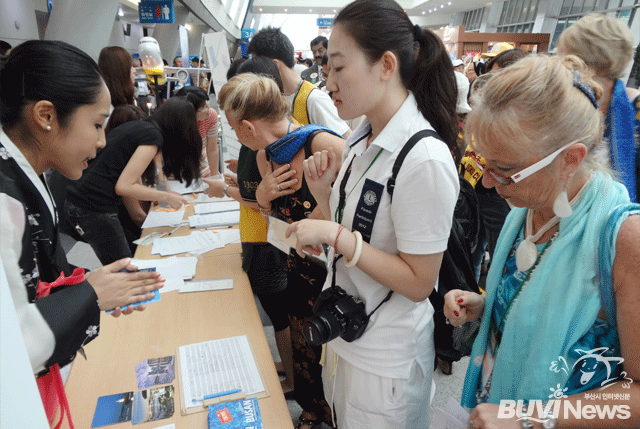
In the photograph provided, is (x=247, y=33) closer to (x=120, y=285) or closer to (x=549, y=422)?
(x=120, y=285)

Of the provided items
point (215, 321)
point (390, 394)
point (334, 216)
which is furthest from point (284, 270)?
point (390, 394)

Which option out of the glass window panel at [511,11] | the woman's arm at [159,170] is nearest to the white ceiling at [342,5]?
the glass window panel at [511,11]

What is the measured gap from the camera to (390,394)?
1038 millimetres

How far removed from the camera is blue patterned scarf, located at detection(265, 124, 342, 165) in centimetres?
146

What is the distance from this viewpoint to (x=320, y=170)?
3.91ft

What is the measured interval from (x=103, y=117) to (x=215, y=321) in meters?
0.84

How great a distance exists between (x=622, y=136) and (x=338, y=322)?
1.29 m

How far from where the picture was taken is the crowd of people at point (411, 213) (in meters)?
0.73

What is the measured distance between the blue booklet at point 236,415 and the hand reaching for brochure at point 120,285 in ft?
1.23

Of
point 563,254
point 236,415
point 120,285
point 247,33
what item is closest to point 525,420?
point 563,254

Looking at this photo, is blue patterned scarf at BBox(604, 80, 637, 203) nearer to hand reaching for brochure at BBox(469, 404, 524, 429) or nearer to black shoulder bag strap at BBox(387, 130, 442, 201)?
black shoulder bag strap at BBox(387, 130, 442, 201)

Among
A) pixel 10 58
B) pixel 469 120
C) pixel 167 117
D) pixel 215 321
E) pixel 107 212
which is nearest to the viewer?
pixel 469 120

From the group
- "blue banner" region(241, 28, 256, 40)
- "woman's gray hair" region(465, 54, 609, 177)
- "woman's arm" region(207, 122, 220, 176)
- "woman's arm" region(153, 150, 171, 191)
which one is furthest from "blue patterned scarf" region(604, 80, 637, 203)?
"blue banner" region(241, 28, 256, 40)

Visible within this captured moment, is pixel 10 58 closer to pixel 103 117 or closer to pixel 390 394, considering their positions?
pixel 103 117
